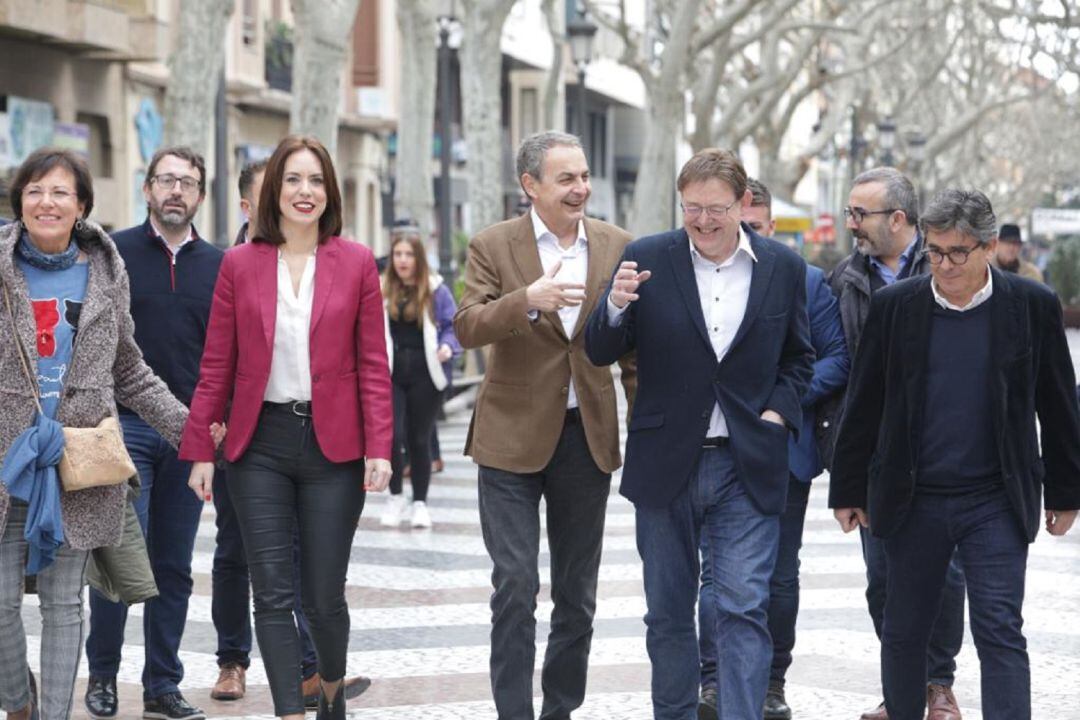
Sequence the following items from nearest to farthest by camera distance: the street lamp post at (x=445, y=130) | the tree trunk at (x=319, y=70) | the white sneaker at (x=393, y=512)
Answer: the white sneaker at (x=393, y=512) → the tree trunk at (x=319, y=70) → the street lamp post at (x=445, y=130)

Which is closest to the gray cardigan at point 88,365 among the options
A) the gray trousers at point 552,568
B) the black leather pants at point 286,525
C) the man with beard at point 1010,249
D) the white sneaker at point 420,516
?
the black leather pants at point 286,525

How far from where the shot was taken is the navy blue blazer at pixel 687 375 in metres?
6.30

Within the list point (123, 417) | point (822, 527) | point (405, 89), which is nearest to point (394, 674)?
point (123, 417)

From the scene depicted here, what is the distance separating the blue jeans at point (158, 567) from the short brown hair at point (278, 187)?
1082 mm

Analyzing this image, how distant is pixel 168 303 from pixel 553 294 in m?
1.84

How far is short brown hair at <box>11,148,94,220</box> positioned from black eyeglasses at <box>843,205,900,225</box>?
2.62 metres

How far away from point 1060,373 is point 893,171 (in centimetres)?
166

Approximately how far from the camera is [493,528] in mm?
6723

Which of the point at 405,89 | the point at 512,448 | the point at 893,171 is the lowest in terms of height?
the point at 512,448

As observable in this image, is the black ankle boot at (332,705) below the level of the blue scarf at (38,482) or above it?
below

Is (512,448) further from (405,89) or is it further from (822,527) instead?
(405,89)

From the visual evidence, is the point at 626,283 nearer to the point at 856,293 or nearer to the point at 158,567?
the point at 856,293

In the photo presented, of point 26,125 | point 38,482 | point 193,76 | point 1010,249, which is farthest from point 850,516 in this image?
point 26,125

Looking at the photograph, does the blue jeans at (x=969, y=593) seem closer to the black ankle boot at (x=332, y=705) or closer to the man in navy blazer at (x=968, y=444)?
the man in navy blazer at (x=968, y=444)
